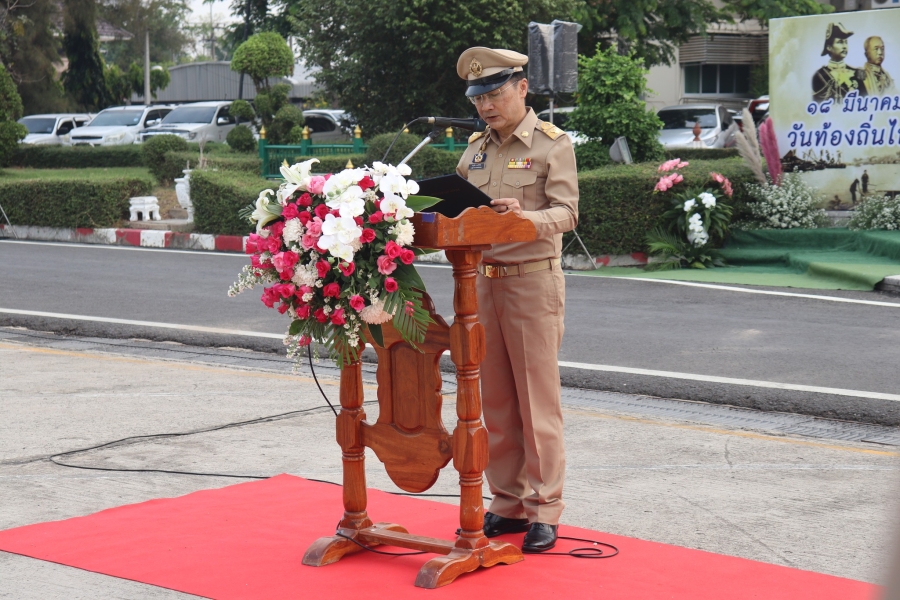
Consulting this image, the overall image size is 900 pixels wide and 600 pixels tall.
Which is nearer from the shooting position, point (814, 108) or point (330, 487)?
point (330, 487)

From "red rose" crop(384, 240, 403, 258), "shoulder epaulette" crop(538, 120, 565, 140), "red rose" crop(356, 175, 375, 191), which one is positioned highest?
"shoulder epaulette" crop(538, 120, 565, 140)

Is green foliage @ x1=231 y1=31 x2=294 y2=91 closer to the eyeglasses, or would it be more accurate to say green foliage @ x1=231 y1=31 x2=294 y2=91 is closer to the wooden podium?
the eyeglasses

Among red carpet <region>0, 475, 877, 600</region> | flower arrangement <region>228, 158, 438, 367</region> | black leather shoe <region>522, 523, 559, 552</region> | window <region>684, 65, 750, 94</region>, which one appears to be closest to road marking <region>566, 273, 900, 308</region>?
red carpet <region>0, 475, 877, 600</region>

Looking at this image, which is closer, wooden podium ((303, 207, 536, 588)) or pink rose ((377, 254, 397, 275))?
pink rose ((377, 254, 397, 275))

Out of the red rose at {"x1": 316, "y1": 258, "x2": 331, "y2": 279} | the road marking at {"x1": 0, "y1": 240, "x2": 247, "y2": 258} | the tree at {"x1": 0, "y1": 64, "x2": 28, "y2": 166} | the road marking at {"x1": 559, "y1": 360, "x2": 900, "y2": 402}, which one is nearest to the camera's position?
the red rose at {"x1": 316, "y1": 258, "x2": 331, "y2": 279}

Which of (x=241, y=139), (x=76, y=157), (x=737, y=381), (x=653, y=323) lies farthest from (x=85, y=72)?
(x=737, y=381)

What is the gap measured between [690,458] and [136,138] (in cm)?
2860

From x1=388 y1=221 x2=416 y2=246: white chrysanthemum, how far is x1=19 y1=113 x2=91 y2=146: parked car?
31.2 meters

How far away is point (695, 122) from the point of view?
24.9 m

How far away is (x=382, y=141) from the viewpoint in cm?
1847

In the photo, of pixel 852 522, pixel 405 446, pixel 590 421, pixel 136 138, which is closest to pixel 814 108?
pixel 590 421

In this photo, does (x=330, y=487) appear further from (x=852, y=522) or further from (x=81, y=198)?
(x=81, y=198)

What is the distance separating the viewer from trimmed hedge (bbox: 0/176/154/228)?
18.2 m

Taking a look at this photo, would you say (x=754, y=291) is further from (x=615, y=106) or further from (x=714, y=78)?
(x=714, y=78)
